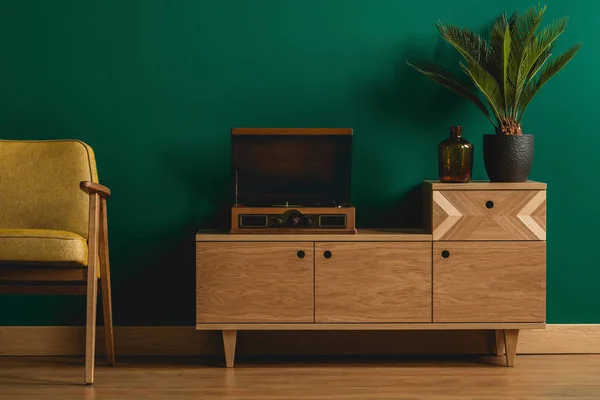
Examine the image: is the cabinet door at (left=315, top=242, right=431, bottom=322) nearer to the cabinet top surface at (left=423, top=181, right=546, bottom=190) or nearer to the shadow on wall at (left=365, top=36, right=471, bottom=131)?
the cabinet top surface at (left=423, top=181, right=546, bottom=190)

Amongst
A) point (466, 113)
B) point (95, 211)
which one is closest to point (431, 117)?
point (466, 113)

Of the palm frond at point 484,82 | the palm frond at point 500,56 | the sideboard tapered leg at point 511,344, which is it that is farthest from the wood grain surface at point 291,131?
the sideboard tapered leg at point 511,344

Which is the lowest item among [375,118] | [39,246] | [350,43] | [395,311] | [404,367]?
[404,367]

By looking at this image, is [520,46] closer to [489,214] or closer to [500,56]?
[500,56]

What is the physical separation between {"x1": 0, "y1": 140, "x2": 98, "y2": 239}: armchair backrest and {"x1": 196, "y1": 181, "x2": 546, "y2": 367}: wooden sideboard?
0.58m

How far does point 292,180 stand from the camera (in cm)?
355

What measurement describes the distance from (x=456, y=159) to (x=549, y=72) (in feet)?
1.69

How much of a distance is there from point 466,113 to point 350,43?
0.58m

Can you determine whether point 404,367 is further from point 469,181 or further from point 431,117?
point 431,117

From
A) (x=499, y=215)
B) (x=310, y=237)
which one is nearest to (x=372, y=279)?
(x=310, y=237)

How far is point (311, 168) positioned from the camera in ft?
11.6

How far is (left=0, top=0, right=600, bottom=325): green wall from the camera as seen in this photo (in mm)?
3602

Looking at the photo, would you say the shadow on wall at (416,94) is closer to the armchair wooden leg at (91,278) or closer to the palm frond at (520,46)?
the palm frond at (520,46)

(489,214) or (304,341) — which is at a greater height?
(489,214)
